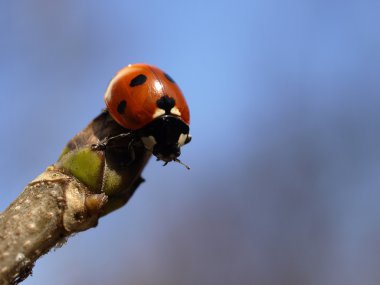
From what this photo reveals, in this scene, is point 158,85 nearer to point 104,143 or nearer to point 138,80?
point 138,80

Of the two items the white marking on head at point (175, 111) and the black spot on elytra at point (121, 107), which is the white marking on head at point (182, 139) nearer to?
the white marking on head at point (175, 111)

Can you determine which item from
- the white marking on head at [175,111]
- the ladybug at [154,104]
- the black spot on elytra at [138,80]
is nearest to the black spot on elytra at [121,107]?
the ladybug at [154,104]

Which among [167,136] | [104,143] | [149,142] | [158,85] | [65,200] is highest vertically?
[158,85]

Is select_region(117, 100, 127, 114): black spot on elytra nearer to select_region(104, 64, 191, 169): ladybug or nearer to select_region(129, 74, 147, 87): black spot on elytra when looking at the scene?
select_region(104, 64, 191, 169): ladybug

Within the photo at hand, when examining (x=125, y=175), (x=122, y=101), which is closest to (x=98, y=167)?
(x=125, y=175)

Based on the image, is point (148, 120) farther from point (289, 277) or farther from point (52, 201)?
point (289, 277)

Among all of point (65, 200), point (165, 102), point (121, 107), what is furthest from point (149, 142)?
point (65, 200)

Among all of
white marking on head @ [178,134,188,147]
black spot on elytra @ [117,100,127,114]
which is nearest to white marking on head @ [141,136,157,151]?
black spot on elytra @ [117,100,127,114]

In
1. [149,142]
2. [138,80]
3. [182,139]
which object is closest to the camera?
[149,142]
